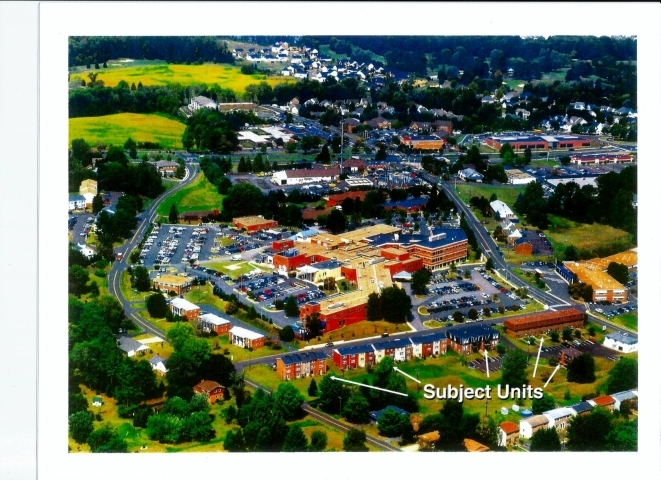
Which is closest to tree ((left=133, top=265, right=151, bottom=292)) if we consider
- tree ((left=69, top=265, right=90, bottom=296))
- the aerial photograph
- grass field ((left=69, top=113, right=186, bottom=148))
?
the aerial photograph

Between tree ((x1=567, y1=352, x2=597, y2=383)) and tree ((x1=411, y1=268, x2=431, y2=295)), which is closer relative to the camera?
tree ((x1=567, y1=352, x2=597, y2=383))

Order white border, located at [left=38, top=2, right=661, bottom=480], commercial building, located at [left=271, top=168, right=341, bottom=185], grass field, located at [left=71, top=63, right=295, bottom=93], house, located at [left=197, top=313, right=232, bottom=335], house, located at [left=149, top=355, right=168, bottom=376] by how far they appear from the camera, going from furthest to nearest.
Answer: commercial building, located at [left=271, top=168, right=341, bottom=185] → grass field, located at [left=71, top=63, right=295, bottom=93] → house, located at [left=197, top=313, right=232, bottom=335] → house, located at [left=149, top=355, right=168, bottom=376] → white border, located at [left=38, top=2, right=661, bottom=480]

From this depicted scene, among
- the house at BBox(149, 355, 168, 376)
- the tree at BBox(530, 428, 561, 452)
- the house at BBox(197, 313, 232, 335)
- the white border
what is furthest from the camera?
the house at BBox(197, 313, 232, 335)

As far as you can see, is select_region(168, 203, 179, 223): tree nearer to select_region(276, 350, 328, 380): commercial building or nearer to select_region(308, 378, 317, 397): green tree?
select_region(276, 350, 328, 380): commercial building

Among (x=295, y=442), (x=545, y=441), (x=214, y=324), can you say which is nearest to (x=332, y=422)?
(x=295, y=442)

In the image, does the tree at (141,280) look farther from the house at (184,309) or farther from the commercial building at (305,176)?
the commercial building at (305,176)

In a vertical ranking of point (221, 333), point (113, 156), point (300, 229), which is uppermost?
point (113, 156)
